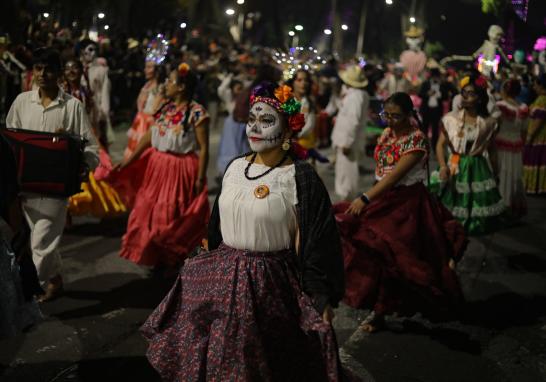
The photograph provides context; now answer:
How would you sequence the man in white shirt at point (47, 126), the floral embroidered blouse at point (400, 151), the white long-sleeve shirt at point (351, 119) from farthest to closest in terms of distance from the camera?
the white long-sleeve shirt at point (351, 119) < the man in white shirt at point (47, 126) < the floral embroidered blouse at point (400, 151)

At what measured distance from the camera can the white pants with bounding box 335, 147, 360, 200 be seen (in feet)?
33.8

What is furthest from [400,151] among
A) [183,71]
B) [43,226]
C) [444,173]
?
[43,226]

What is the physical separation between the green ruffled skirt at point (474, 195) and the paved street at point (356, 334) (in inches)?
17.3

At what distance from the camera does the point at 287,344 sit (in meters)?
3.61

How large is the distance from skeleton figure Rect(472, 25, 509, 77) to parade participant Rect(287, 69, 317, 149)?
11.3 ft

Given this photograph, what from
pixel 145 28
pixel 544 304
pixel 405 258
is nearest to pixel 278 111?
pixel 405 258

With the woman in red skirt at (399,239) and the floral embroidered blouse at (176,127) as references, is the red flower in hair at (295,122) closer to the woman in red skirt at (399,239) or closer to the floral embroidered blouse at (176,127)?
the woman in red skirt at (399,239)

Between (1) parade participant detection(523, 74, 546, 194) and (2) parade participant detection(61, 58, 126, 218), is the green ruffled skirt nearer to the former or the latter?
(2) parade participant detection(61, 58, 126, 218)

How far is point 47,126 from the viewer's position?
582cm

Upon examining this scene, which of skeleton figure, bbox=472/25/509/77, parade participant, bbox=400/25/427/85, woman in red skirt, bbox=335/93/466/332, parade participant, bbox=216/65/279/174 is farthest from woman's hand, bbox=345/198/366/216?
parade participant, bbox=400/25/427/85

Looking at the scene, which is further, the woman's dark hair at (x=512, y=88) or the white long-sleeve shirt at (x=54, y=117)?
the woman's dark hair at (x=512, y=88)

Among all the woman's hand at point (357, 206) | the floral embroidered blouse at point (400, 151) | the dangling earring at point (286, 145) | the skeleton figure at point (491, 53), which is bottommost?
the woman's hand at point (357, 206)

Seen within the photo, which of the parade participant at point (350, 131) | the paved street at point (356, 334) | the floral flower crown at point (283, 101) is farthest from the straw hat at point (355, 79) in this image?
the floral flower crown at point (283, 101)

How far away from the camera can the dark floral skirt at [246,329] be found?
3.53m
